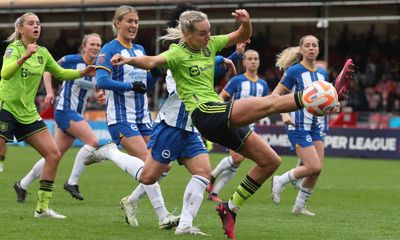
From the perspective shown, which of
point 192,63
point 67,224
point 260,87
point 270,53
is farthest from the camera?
point 270,53

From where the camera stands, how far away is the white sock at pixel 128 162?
896 cm

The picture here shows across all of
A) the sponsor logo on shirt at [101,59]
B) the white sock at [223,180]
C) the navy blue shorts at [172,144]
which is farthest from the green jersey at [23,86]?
the white sock at [223,180]

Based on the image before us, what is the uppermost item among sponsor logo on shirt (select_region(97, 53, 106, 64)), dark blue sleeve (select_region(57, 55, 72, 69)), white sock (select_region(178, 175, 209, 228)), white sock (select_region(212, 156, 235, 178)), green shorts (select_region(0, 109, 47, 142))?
sponsor logo on shirt (select_region(97, 53, 106, 64))

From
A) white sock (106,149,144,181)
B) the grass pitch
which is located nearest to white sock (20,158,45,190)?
the grass pitch

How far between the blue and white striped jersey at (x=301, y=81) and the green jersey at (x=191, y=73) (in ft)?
10.8

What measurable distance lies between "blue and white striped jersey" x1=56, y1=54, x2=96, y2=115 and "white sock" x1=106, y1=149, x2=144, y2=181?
316 centimetres

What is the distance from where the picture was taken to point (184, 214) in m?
8.63

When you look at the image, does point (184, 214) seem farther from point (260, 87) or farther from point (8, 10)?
point (8, 10)

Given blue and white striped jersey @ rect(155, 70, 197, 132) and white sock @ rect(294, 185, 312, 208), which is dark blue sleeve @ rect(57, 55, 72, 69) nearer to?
white sock @ rect(294, 185, 312, 208)

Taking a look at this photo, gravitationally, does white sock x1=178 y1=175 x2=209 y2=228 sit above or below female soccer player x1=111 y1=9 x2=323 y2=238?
below

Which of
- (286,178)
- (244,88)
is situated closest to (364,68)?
(244,88)

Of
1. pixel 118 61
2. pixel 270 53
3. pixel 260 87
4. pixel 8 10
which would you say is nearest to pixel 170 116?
pixel 118 61

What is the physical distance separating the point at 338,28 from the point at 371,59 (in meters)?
2.14

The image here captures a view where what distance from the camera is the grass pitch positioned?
348 inches
